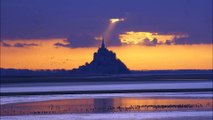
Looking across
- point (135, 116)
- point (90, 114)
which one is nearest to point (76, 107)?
point (90, 114)

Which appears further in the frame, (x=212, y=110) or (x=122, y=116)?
(x=212, y=110)

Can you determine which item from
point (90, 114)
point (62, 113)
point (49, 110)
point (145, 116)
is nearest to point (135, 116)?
point (145, 116)

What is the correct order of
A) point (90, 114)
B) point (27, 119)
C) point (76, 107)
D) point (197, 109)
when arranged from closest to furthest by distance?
1. point (27, 119)
2. point (90, 114)
3. point (197, 109)
4. point (76, 107)

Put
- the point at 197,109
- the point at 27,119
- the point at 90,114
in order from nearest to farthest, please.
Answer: the point at 27,119 → the point at 90,114 → the point at 197,109

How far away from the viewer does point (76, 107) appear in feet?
108

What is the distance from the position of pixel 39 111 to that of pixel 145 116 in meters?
7.05

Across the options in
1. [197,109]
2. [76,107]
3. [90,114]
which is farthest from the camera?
[76,107]

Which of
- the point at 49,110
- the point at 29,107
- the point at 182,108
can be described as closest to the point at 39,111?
the point at 49,110

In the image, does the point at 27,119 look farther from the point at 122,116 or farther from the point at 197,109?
the point at 197,109

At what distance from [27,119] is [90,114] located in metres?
3.67

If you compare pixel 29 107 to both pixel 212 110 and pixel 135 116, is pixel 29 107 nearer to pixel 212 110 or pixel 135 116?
pixel 135 116

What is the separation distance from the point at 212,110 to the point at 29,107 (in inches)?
458

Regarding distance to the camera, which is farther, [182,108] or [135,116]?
[182,108]

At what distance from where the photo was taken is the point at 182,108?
102 ft
